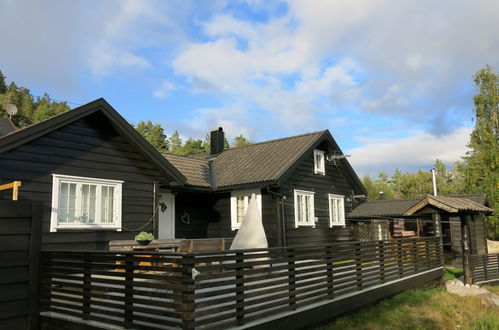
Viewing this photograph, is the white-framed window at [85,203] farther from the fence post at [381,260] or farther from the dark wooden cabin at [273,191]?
the fence post at [381,260]

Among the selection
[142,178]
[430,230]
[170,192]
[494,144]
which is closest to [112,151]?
[142,178]

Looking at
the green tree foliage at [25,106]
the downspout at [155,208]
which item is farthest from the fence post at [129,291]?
the green tree foliage at [25,106]

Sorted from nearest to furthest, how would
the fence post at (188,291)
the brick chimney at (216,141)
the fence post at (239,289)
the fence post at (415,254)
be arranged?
the fence post at (188,291) < the fence post at (239,289) < the fence post at (415,254) < the brick chimney at (216,141)

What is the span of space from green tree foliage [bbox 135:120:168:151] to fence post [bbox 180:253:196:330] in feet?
149

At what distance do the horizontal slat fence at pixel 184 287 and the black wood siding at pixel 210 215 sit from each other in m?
5.50

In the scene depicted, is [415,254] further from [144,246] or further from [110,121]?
[110,121]

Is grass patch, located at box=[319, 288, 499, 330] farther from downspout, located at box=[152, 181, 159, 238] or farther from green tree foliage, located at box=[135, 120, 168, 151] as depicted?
green tree foliage, located at box=[135, 120, 168, 151]

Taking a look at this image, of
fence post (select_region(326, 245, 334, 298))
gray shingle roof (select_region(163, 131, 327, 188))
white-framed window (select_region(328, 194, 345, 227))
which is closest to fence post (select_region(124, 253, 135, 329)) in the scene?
fence post (select_region(326, 245, 334, 298))

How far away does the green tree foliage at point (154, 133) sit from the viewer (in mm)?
48719

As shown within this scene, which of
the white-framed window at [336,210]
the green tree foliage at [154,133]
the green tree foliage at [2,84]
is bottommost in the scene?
the white-framed window at [336,210]

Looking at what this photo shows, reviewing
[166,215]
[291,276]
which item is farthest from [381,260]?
[166,215]

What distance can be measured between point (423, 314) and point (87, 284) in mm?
6808

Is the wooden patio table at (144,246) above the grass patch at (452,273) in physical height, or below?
above

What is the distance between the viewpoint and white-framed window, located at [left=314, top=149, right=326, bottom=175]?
15.9 m
